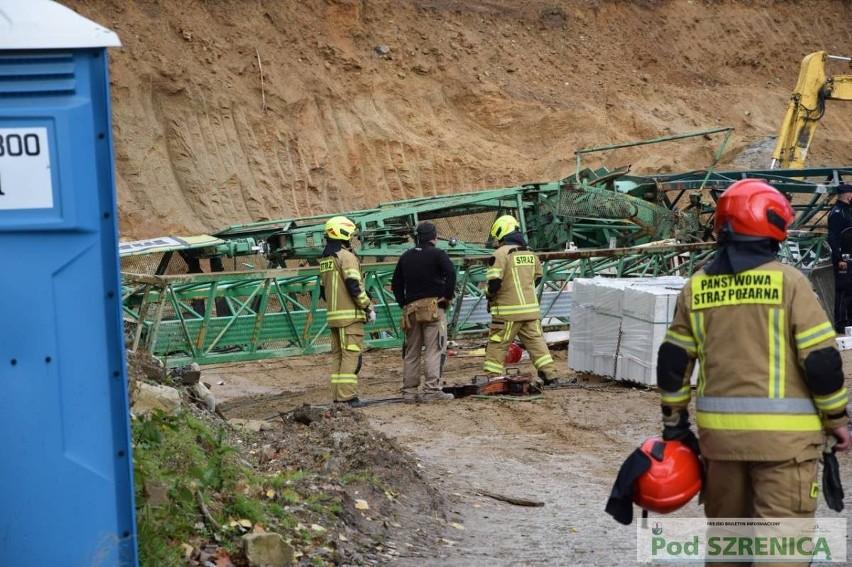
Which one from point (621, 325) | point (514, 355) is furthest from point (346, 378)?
point (514, 355)

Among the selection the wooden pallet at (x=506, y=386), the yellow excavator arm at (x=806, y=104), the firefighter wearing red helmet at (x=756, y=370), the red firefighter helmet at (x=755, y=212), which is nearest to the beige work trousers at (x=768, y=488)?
the firefighter wearing red helmet at (x=756, y=370)

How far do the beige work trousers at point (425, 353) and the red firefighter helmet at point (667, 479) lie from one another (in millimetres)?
7000

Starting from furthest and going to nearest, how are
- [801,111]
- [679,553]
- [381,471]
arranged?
[801,111] < [381,471] < [679,553]

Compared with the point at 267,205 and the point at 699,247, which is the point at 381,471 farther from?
the point at 267,205

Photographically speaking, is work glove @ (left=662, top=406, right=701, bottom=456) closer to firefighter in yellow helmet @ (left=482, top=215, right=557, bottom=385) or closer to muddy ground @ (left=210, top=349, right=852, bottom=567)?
muddy ground @ (left=210, top=349, right=852, bottom=567)

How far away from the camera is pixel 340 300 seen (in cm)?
1103

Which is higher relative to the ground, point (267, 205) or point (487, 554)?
point (267, 205)

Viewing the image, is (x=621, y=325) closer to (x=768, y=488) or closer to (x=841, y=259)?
(x=841, y=259)

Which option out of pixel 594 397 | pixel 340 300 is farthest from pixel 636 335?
pixel 340 300

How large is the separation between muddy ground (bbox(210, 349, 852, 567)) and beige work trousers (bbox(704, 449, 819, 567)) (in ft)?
5.46

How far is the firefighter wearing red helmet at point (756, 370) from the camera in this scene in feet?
14.2

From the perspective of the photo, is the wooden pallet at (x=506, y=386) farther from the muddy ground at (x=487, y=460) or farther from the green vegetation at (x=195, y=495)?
the green vegetation at (x=195, y=495)

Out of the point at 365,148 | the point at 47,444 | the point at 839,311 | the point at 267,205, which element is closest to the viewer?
the point at 47,444

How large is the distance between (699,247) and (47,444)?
11.8 meters
